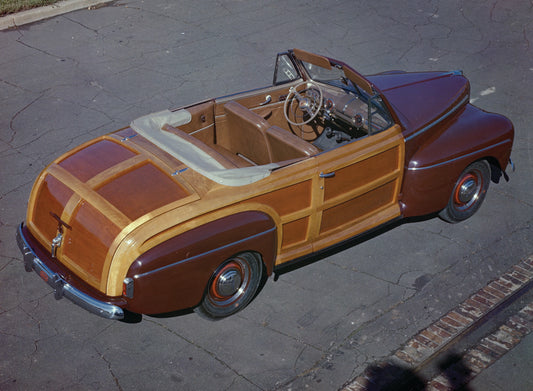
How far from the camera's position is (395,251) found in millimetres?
6418

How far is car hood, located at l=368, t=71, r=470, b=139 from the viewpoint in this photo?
247 inches

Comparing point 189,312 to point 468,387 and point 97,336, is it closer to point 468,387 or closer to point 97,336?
point 97,336

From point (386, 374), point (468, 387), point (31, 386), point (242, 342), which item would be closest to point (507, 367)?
point (468, 387)

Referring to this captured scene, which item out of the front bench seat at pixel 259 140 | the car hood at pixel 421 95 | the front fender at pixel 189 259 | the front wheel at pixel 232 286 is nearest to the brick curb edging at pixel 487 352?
the front wheel at pixel 232 286

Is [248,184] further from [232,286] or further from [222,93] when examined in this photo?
[222,93]

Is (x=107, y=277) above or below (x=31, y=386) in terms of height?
above

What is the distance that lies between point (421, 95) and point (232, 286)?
114 inches

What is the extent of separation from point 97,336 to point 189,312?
796mm

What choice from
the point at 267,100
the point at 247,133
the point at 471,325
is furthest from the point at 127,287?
the point at 471,325

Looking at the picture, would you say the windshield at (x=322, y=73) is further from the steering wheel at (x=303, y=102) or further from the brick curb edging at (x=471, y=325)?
the brick curb edging at (x=471, y=325)

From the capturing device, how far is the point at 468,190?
6.67 m

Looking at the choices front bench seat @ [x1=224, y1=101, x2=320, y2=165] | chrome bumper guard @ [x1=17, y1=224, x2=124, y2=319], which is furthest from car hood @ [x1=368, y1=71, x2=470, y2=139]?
chrome bumper guard @ [x1=17, y1=224, x2=124, y2=319]

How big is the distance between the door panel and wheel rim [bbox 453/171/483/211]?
2.65ft

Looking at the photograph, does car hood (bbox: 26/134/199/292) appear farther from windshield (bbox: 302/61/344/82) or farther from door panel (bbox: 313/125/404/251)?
windshield (bbox: 302/61/344/82)
